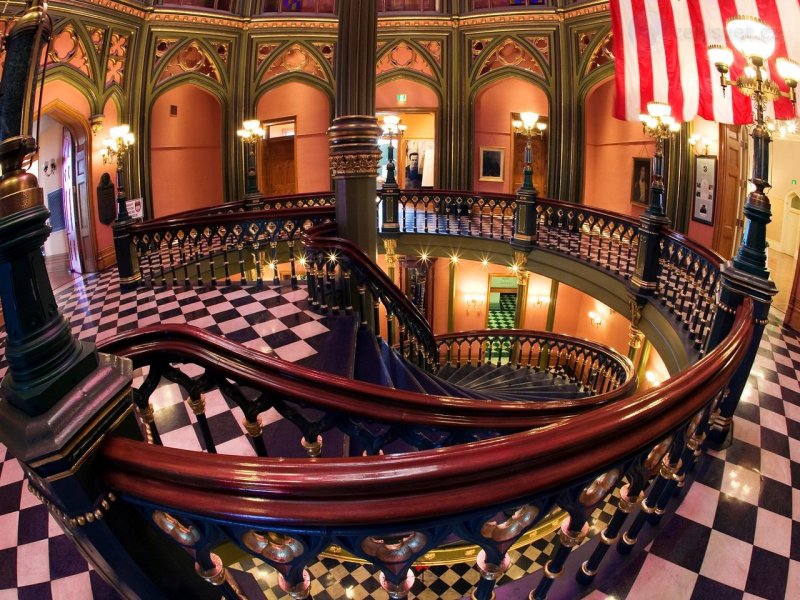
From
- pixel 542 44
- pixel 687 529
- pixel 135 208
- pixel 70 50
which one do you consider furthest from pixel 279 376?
pixel 542 44

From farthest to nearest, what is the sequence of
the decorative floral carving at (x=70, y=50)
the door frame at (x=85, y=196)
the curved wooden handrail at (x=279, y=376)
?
1. the door frame at (x=85, y=196)
2. the decorative floral carving at (x=70, y=50)
3. the curved wooden handrail at (x=279, y=376)

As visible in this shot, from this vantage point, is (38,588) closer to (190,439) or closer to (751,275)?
(190,439)

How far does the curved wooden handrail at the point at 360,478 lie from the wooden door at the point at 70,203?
11.9 metres

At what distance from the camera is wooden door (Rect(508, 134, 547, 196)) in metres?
14.5

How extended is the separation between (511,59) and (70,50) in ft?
35.4

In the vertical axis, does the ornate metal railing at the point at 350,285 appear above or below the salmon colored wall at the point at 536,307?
above

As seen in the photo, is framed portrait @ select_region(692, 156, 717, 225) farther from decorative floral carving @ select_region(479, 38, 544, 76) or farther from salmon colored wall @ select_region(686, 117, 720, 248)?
decorative floral carving @ select_region(479, 38, 544, 76)

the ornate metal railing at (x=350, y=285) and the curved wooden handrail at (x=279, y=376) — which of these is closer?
the curved wooden handrail at (x=279, y=376)

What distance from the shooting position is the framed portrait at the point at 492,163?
14.8 metres

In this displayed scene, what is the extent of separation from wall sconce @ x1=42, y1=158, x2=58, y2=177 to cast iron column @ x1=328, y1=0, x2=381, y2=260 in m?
11.1

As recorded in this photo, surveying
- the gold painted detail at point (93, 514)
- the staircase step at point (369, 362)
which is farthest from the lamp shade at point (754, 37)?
the gold painted detail at point (93, 514)

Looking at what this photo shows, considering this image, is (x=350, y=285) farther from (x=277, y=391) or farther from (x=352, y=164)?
(x=277, y=391)

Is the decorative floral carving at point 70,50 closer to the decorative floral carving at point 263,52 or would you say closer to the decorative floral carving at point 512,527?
the decorative floral carving at point 263,52

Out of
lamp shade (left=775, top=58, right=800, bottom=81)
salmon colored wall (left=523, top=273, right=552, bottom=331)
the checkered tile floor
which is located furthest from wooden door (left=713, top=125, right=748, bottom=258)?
lamp shade (left=775, top=58, right=800, bottom=81)
